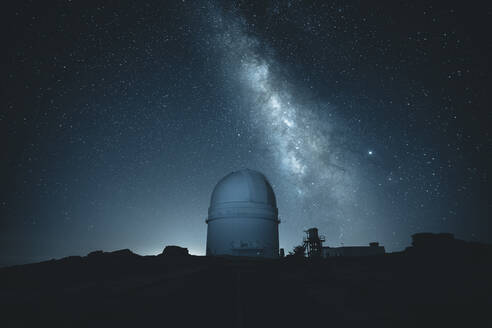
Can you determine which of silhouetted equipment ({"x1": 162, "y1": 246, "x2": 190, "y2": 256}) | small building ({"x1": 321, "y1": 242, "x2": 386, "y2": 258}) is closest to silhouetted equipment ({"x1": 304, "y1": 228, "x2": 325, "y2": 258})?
small building ({"x1": 321, "y1": 242, "x2": 386, "y2": 258})

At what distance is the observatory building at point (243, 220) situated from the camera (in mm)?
22359

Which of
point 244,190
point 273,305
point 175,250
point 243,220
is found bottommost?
point 273,305

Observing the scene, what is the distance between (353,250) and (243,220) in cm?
2658

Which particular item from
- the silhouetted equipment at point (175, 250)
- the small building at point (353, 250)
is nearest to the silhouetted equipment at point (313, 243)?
the small building at point (353, 250)

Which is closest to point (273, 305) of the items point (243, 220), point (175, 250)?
point (243, 220)

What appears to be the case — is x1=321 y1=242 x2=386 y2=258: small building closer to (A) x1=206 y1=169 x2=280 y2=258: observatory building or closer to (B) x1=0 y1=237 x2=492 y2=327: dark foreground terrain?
(A) x1=206 y1=169 x2=280 y2=258: observatory building

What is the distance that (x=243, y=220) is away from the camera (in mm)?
23156

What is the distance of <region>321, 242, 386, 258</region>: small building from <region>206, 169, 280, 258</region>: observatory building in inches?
788

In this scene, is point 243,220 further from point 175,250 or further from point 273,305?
point 273,305

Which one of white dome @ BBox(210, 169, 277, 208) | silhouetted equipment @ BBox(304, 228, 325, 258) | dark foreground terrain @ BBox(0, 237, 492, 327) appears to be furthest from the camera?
silhouetted equipment @ BBox(304, 228, 325, 258)

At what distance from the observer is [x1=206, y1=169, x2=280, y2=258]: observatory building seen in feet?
73.4

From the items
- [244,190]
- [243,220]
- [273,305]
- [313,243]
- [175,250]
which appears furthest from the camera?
[313,243]

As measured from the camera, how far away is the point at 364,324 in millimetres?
3246

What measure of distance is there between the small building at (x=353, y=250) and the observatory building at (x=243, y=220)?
20.0m
